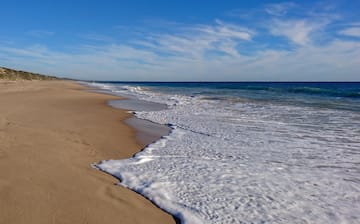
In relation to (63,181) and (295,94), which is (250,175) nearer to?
(63,181)

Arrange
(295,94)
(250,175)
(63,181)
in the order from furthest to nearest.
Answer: (295,94)
(250,175)
(63,181)

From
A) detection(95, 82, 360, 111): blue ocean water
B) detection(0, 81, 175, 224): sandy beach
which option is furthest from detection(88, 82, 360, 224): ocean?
detection(95, 82, 360, 111): blue ocean water

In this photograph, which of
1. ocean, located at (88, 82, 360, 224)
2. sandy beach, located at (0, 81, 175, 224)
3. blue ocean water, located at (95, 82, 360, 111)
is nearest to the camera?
sandy beach, located at (0, 81, 175, 224)

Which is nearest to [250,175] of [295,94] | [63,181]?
[63,181]

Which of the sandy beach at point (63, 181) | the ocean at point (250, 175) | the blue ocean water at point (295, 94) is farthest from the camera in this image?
the blue ocean water at point (295, 94)

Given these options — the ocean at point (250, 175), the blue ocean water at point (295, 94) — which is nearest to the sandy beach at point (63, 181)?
the ocean at point (250, 175)

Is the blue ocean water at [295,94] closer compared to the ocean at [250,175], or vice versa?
the ocean at [250,175]

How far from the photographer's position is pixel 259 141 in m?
7.97

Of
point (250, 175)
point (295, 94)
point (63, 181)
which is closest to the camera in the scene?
point (63, 181)

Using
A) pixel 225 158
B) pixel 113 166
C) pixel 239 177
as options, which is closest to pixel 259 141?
pixel 225 158

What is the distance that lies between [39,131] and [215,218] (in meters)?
6.07

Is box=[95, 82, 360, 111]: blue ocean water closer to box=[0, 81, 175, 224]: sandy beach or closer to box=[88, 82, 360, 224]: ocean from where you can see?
box=[88, 82, 360, 224]: ocean

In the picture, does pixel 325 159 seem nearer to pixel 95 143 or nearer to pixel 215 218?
pixel 215 218

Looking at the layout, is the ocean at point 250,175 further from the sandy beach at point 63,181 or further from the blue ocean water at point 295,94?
the blue ocean water at point 295,94
